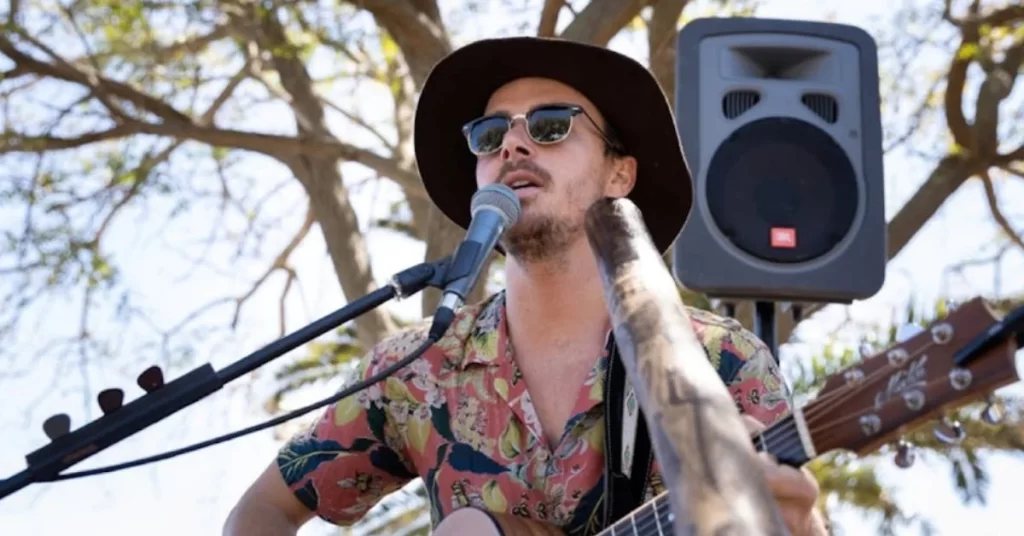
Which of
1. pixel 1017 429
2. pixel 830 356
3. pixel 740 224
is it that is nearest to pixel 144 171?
pixel 830 356

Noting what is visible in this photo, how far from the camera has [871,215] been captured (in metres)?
4.10

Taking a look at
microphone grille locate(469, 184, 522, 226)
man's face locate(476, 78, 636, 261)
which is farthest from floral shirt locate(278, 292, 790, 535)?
microphone grille locate(469, 184, 522, 226)

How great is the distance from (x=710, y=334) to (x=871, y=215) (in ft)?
3.76

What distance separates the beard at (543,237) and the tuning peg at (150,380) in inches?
40.0

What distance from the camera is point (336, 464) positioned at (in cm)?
338

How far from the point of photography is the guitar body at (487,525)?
111 inches

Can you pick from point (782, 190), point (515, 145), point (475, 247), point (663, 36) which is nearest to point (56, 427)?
point (475, 247)

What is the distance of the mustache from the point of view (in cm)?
325

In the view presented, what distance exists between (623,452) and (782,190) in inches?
53.0

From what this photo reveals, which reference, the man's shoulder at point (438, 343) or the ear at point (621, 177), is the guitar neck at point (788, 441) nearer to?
the man's shoulder at point (438, 343)

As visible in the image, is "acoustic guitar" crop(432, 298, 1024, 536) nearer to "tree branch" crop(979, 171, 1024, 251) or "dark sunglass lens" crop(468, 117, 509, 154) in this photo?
"dark sunglass lens" crop(468, 117, 509, 154)

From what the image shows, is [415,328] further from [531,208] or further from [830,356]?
[830,356]

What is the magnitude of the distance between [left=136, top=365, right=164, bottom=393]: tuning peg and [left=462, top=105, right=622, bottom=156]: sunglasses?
111 centimetres

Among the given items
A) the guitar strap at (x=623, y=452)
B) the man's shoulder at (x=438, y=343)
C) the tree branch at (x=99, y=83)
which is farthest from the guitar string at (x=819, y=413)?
the tree branch at (x=99, y=83)
